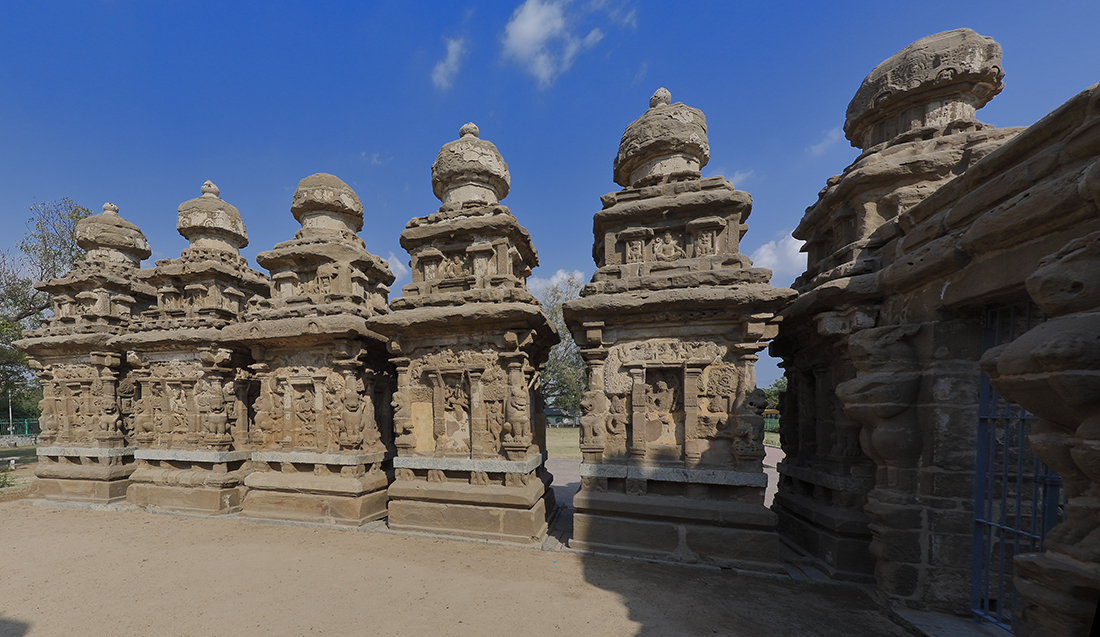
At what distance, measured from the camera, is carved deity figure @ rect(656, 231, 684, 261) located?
6.53 meters

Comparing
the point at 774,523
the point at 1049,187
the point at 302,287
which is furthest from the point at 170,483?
the point at 1049,187

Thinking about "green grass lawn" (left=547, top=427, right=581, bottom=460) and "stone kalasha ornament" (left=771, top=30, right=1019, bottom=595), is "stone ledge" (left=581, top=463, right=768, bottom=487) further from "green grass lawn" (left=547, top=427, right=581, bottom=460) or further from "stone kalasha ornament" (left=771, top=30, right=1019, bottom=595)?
"green grass lawn" (left=547, top=427, right=581, bottom=460)

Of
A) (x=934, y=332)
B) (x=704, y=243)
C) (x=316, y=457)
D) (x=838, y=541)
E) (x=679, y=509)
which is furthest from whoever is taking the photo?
(x=316, y=457)

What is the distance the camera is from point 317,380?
308 inches

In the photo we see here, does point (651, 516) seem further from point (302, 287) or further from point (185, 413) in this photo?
point (185, 413)

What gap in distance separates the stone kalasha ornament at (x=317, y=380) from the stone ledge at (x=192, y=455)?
1.71 feet

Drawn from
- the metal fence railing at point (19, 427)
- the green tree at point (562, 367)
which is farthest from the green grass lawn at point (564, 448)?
the metal fence railing at point (19, 427)

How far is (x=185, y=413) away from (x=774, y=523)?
40.0 ft

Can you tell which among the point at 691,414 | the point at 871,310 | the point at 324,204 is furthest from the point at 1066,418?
the point at 324,204

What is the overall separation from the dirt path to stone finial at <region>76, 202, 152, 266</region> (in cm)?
706

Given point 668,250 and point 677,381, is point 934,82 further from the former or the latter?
point 677,381

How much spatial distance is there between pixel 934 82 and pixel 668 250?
4255mm

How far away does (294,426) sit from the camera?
25.9 ft

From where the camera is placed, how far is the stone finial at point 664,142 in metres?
6.93
